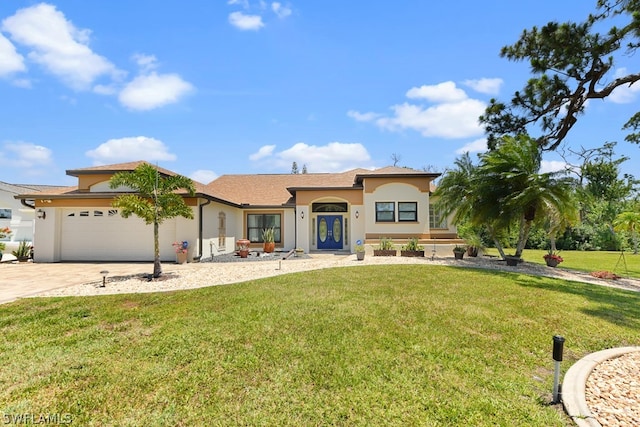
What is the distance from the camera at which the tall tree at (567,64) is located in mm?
11875

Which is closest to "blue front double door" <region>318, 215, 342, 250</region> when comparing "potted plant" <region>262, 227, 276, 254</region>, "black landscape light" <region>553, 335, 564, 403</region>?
"potted plant" <region>262, 227, 276, 254</region>

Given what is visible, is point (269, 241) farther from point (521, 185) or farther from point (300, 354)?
point (300, 354)

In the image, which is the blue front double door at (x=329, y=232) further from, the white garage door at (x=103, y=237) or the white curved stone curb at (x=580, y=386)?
the white curved stone curb at (x=580, y=386)

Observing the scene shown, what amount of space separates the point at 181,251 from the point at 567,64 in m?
19.3

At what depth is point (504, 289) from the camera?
945 cm

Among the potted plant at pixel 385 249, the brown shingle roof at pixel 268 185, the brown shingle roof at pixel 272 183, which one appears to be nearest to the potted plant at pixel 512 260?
the potted plant at pixel 385 249

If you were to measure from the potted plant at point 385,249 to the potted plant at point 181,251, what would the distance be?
10072 mm

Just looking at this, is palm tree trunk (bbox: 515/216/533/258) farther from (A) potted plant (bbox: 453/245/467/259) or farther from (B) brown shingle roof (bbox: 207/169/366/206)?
(B) brown shingle roof (bbox: 207/169/366/206)

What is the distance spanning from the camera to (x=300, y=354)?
4867mm

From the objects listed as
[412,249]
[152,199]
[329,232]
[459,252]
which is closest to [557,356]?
[152,199]

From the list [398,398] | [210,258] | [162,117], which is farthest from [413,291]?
[162,117]

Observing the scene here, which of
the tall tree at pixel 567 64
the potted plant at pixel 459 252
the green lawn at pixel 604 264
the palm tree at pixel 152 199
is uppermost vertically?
the tall tree at pixel 567 64

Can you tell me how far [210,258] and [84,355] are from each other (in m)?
12.5

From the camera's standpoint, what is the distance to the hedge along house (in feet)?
53.2
